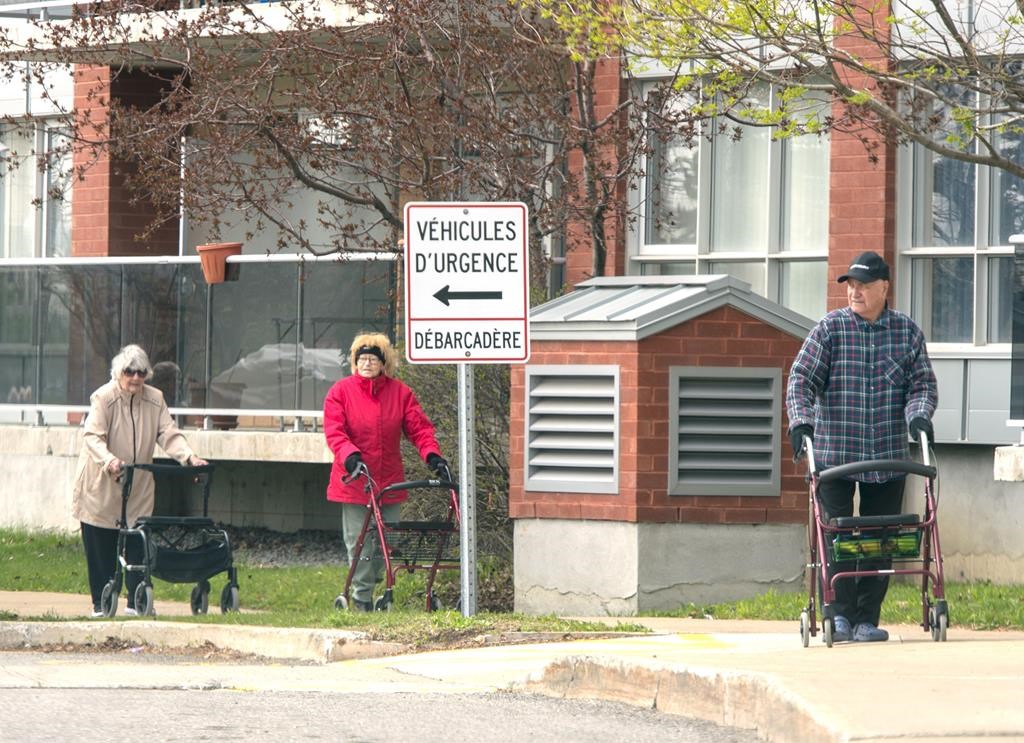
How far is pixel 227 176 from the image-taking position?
1575 cm

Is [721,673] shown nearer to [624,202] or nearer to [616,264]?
[624,202]

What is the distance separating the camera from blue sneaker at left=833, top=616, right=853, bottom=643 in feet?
32.4

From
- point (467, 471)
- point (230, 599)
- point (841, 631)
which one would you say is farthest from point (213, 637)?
point (841, 631)

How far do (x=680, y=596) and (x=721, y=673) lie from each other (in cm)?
436

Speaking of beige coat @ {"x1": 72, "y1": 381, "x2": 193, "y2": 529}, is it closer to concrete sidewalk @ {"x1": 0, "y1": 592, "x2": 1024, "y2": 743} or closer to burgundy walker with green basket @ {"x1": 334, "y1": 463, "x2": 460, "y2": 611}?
concrete sidewalk @ {"x1": 0, "y1": 592, "x2": 1024, "y2": 743}

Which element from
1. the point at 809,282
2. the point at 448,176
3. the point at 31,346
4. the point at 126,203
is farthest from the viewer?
the point at 126,203

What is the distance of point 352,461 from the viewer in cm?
1279

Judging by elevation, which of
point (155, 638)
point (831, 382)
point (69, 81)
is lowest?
point (155, 638)

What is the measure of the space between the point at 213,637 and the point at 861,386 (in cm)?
426

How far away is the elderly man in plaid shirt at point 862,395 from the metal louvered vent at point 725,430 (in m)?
2.97

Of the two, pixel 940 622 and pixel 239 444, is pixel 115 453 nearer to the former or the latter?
pixel 239 444

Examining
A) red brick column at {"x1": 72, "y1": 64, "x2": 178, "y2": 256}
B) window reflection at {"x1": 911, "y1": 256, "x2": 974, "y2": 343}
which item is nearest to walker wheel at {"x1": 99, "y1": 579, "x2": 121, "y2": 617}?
window reflection at {"x1": 911, "y1": 256, "x2": 974, "y2": 343}

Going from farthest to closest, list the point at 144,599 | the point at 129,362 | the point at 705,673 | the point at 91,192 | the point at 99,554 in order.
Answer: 1. the point at 91,192
2. the point at 99,554
3. the point at 129,362
4. the point at 144,599
5. the point at 705,673

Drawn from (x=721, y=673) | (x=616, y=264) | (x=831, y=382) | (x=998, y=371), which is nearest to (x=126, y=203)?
(x=616, y=264)
